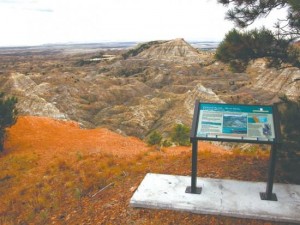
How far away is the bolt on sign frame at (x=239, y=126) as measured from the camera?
6375 mm

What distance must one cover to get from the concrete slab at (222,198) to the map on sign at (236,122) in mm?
1347

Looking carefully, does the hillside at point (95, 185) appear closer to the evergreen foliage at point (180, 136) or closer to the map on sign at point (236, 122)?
the map on sign at point (236, 122)

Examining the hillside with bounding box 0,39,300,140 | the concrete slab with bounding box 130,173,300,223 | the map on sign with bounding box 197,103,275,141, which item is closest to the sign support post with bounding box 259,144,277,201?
the concrete slab with bounding box 130,173,300,223

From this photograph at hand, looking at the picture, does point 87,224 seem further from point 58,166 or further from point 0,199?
point 58,166

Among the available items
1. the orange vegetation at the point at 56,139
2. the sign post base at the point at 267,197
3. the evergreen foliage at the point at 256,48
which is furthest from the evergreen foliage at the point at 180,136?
the sign post base at the point at 267,197

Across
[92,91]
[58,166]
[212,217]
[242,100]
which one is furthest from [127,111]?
[212,217]

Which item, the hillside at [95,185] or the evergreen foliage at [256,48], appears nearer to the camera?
the hillside at [95,185]

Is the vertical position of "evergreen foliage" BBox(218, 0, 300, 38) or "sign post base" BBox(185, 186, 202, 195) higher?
"evergreen foliage" BBox(218, 0, 300, 38)

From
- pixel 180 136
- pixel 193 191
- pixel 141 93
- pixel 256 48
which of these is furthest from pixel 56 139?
pixel 141 93

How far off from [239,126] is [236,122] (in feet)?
0.37

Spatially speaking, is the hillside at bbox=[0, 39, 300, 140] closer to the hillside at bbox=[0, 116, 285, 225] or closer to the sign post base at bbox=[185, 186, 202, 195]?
the hillside at bbox=[0, 116, 285, 225]

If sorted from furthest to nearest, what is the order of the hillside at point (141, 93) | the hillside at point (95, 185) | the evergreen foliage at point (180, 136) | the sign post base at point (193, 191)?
the hillside at point (141, 93)
the evergreen foliage at point (180, 136)
the sign post base at point (193, 191)
the hillside at point (95, 185)

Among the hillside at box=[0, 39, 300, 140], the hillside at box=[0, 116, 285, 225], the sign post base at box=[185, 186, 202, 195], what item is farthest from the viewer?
the hillside at box=[0, 39, 300, 140]

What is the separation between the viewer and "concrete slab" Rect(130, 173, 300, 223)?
21.0 feet
